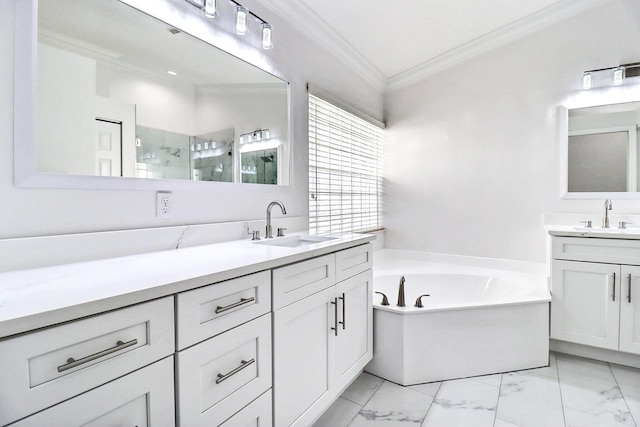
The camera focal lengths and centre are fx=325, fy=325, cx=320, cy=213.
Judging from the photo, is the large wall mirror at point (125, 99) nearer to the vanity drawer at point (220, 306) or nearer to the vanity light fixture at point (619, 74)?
the vanity drawer at point (220, 306)

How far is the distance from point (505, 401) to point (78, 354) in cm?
211

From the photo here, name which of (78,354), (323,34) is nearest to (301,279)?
(78,354)

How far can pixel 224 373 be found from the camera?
1.01 m

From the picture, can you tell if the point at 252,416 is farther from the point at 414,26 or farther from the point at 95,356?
the point at 414,26

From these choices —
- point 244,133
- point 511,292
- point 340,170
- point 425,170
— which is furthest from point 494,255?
point 244,133

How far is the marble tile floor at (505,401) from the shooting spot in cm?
169

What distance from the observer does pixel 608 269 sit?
221 centimetres

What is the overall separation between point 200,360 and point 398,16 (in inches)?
106

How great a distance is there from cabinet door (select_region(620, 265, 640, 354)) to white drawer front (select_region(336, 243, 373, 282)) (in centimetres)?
174

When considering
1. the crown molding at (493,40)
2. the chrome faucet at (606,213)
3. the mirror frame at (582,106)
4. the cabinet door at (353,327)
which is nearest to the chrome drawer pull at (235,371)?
the cabinet door at (353,327)

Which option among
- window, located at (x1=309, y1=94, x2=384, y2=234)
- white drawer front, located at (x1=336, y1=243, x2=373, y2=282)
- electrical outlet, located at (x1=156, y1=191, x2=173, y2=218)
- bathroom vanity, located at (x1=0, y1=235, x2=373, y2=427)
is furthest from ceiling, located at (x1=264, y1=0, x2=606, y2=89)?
bathroom vanity, located at (x1=0, y1=235, x2=373, y2=427)

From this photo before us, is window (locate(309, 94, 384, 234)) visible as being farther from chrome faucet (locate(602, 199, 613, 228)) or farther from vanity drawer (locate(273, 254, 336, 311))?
chrome faucet (locate(602, 199, 613, 228))

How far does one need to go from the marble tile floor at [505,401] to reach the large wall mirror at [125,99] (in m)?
1.45

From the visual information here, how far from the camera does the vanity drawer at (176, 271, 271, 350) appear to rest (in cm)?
89
